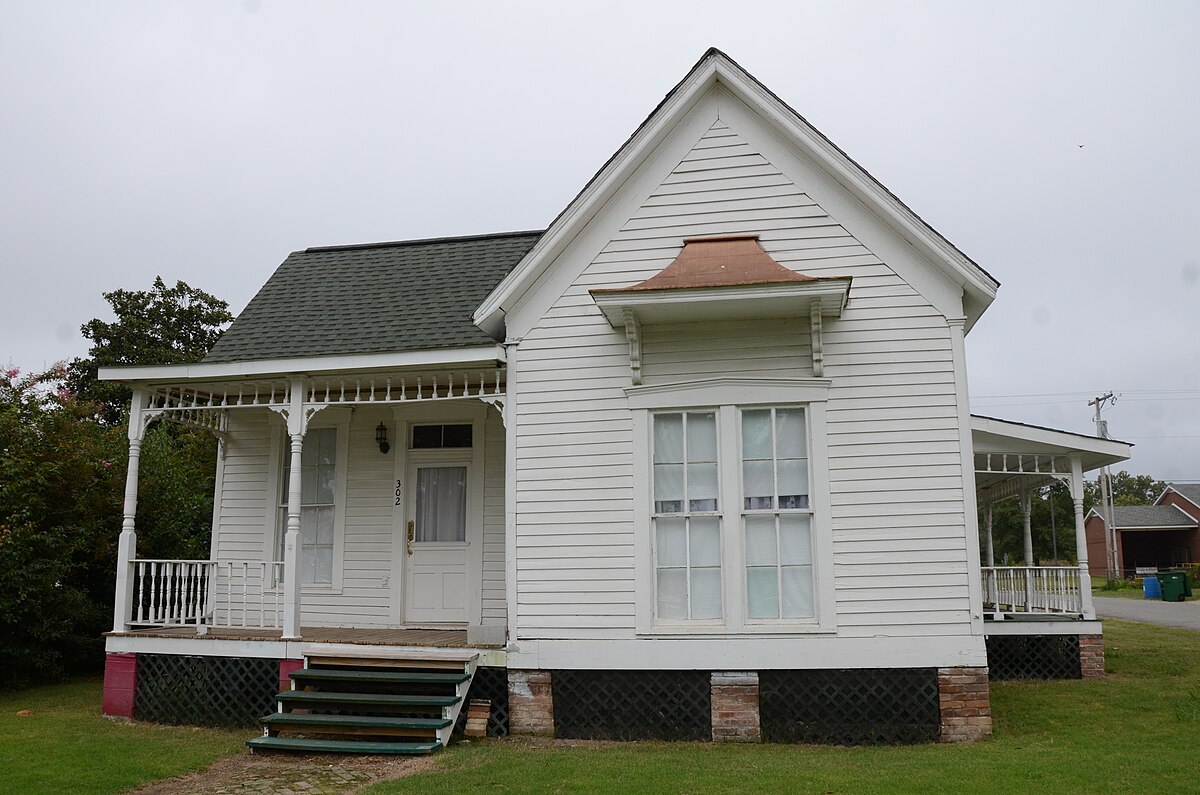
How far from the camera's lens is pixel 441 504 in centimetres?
1141

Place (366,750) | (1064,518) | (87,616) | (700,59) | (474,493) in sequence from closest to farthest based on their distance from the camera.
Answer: (366,750) → (700,59) → (474,493) → (87,616) → (1064,518)

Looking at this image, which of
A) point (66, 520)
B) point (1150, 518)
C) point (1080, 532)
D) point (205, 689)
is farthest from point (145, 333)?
point (1150, 518)

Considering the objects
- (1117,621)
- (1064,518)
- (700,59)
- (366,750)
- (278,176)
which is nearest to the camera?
(366,750)

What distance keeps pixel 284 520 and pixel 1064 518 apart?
55.8 metres

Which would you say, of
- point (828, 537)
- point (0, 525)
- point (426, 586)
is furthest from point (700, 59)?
point (0, 525)

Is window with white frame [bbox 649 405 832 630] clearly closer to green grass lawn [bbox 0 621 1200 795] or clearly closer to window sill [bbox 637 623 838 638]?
window sill [bbox 637 623 838 638]

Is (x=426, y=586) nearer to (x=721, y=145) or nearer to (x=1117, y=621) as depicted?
(x=721, y=145)

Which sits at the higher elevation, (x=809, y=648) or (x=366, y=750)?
(x=809, y=648)

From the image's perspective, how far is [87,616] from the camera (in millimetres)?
13328

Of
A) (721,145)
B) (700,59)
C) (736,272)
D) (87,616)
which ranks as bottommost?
(87,616)

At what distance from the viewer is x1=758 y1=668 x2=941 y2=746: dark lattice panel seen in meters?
8.54

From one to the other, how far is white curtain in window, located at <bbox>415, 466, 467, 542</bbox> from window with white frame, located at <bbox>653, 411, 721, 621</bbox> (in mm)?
3149

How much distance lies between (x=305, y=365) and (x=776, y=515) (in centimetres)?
509

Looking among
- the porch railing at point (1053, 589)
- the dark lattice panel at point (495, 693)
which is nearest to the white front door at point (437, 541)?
the dark lattice panel at point (495, 693)
